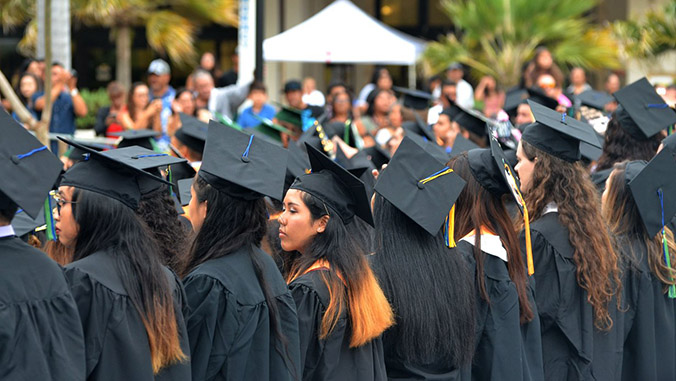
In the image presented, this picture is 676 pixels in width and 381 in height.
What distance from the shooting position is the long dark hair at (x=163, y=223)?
158 inches

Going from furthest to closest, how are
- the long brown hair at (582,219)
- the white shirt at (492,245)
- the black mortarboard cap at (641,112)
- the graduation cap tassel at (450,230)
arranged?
the black mortarboard cap at (641,112)
the long brown hair at (582,219)
the white shirt at (492,245)
the graduation cap tassel at (450,230)

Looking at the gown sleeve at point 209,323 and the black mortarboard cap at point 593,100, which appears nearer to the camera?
the gown sleeve at point 209,323

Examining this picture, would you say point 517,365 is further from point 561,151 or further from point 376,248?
point 561,151

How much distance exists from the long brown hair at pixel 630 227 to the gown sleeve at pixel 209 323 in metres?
2.57

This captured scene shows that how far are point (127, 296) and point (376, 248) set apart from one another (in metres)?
1.25

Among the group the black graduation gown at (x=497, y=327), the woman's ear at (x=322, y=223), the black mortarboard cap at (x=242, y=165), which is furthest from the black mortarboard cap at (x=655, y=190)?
the black mortarboard cap at (x=242, y=165)

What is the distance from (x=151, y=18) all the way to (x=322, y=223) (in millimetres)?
15628

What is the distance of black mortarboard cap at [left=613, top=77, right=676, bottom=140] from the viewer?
6.23m

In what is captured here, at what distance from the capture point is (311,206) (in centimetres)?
383

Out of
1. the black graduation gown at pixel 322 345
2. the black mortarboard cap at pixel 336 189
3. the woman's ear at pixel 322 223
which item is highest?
the black mortarboard cap at pixel 336 189

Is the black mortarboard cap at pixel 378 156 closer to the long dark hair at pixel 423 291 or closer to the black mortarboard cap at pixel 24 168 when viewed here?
the long dark hair at pixel 423 291

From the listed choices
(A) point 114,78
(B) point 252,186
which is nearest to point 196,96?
(B) point 252,186

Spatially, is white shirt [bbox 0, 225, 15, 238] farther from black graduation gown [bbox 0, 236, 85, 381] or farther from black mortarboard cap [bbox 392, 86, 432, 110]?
black mortarboard cap [bbox 392, 86, 432, 110]

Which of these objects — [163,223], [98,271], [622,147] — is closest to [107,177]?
[98,271]
